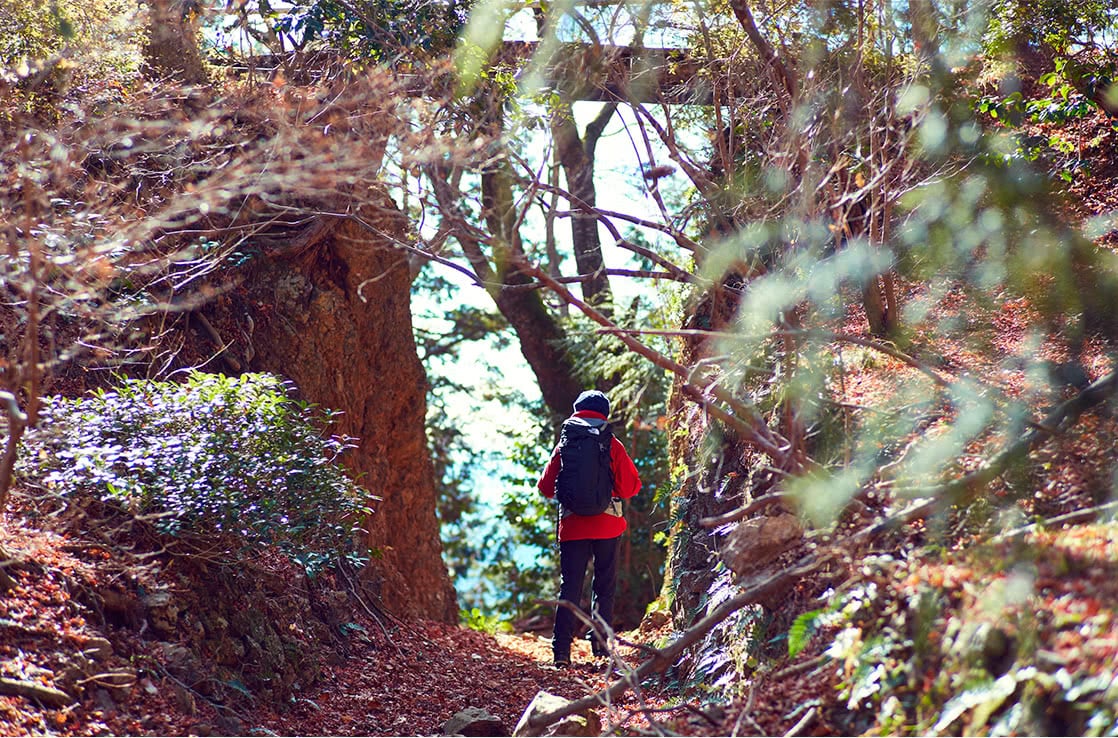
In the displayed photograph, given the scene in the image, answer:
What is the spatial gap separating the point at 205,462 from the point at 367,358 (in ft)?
15.8

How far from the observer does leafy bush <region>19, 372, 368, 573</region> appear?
17.5 ft

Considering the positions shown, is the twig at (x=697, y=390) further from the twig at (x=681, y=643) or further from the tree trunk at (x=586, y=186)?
the tree trunk at (x=586, y=186)

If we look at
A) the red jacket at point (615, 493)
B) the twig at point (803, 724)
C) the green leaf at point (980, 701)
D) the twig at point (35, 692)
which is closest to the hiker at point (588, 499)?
the red jacket at point (615, 493)

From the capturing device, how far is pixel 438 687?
681 cm

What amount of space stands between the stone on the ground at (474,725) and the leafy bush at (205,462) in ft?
5.01

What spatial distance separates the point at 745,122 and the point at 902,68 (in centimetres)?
131

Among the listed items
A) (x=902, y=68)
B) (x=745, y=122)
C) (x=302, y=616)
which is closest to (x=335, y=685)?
(x=302, y=616)

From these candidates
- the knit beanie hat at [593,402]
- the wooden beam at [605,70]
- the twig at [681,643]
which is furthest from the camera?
the wooden beam at [605,70]

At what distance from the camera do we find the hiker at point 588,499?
7113 millimetres

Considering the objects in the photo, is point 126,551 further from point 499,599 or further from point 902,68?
point 499,599

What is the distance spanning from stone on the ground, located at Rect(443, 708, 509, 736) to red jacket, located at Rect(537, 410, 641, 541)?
1967mm

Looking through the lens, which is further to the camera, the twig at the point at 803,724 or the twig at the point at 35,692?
the twig at the point at 35,692

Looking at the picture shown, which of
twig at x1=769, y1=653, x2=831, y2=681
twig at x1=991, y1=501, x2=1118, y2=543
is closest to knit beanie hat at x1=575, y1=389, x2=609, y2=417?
twig at x1=769, y1=653, x2=831, y2=681

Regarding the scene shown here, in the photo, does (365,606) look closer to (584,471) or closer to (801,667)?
(584,471)
